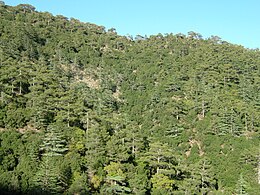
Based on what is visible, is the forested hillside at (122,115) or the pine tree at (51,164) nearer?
→ the pine tree at (51,164)

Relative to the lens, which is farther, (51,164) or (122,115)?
(122,115)

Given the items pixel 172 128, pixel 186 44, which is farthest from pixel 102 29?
pixel 172 128

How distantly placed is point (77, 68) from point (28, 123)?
3523 centimetres

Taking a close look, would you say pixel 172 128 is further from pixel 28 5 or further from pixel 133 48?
pixel 28 5

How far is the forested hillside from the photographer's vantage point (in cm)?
3553

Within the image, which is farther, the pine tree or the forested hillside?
the forested hillside

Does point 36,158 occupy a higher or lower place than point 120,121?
lower

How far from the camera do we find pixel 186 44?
93438mm

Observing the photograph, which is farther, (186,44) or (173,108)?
(186,44)

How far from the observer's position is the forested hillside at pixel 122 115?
35531mm

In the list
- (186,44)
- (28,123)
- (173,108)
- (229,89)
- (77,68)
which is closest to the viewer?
(28,123)

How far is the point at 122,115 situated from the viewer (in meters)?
57.2

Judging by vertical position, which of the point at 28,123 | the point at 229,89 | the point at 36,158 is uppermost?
the point at 229,89

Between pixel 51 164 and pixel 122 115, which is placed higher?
pixel 122 115
